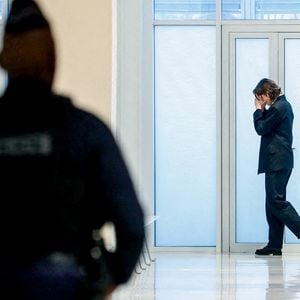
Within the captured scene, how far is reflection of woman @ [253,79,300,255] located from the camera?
1284 cm

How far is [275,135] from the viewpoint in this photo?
515 inches

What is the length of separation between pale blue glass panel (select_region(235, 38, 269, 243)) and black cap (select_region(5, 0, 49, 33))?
11.2 metres

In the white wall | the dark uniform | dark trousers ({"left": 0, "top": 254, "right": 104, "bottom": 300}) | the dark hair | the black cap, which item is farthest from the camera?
the dark uniform

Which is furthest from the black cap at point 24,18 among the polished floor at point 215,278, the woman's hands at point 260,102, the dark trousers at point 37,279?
the woman's hands at point 260,102

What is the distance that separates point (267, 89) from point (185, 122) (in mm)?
1313

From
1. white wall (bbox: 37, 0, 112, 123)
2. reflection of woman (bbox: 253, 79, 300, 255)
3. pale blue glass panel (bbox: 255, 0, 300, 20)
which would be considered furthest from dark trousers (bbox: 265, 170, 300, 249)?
white wall (bbox: 37, 0, 112, 123)

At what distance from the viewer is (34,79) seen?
7.92 feet

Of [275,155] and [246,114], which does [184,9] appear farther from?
[275,155]

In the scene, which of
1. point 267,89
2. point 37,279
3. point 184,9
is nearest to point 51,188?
point 37,279

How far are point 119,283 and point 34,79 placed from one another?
0.47m

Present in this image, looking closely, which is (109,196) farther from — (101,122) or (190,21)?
(190,21)

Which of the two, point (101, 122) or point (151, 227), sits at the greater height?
point (101, 122)

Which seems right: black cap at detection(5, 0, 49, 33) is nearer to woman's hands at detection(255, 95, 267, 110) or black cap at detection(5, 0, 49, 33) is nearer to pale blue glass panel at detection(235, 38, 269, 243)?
woman's hands at detection(255, 95, 267, 110)

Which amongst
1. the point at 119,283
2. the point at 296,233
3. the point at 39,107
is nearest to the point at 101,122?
the point at 39,107
